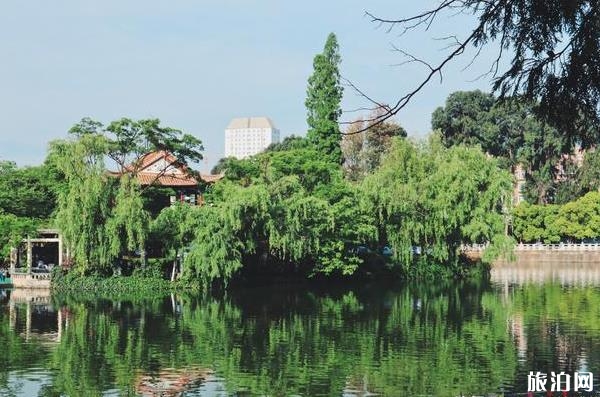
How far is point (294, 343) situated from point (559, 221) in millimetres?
Result: 32789

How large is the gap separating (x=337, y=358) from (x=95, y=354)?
4.74 metres

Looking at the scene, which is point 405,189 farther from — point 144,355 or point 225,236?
point 144,355

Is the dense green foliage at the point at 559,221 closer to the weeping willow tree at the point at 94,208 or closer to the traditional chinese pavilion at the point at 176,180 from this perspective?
the traditional chinese pavilion at the point at 176,180

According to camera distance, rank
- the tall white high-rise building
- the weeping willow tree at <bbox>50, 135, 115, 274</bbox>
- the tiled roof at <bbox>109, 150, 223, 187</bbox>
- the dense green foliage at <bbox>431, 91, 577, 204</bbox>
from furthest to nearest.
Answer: the tall white high-rise building, the dense green foliage at <bbox>431, 91, 577, 204</bbox>, the tiled roof at <bbox>109, 150, 223, 187</bbox>, the weeping willow tree at <bbox>50, 135, 115, 274</bbox>

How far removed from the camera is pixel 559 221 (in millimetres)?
46562

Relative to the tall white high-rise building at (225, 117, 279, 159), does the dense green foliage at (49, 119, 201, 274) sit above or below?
below

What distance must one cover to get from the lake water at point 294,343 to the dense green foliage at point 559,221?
64.3 feet

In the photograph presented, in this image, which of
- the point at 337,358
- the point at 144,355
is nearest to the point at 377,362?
the point at 337,358

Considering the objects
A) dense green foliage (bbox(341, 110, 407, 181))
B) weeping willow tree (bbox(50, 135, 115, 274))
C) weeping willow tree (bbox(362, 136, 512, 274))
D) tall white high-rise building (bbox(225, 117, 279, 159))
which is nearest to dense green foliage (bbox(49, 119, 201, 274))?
weeping willow tree (bbox(50, 135, 115, 274))

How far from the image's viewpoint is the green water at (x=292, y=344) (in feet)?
43.1

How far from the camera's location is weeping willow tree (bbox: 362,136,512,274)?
32.6 metres

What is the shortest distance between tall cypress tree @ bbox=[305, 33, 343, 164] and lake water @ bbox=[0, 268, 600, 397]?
13615mm

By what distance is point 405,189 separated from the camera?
1282 inches

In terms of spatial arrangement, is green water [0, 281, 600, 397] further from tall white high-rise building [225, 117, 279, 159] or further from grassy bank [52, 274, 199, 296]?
tall white high-rise building [225, 117, 279, 159]
